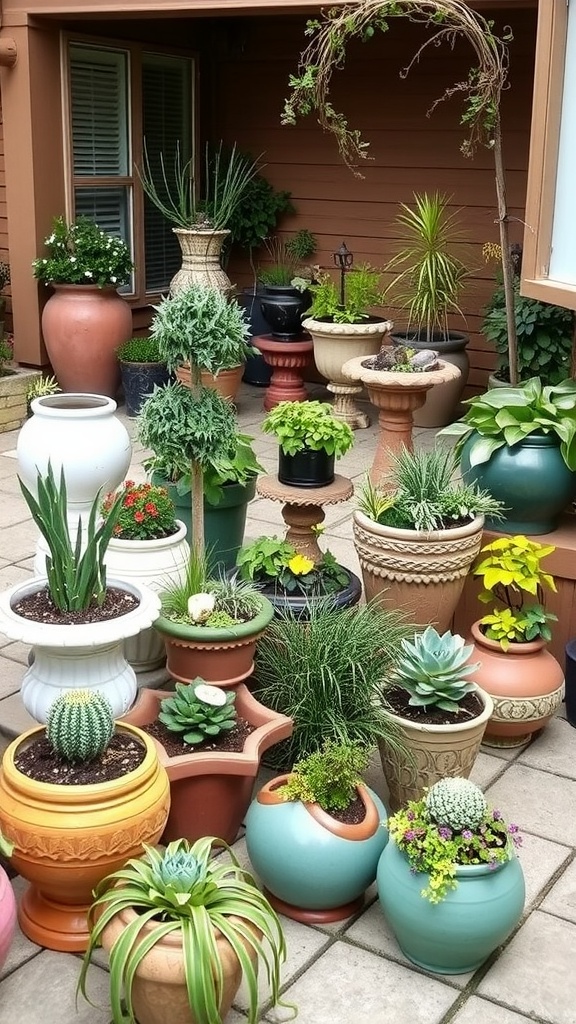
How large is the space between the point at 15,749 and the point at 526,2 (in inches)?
174

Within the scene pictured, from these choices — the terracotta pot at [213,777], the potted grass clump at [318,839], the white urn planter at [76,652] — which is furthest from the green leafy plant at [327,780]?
the white urn planter at [76,652]

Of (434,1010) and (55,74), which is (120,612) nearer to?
(434,1010)

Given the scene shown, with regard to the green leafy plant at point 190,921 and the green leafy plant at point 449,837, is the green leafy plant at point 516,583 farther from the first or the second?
the green leafy plant at point 190,921

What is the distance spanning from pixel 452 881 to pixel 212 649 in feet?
3.04

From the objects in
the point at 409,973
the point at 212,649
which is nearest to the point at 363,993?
the point at 409,973

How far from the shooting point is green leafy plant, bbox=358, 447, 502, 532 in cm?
339

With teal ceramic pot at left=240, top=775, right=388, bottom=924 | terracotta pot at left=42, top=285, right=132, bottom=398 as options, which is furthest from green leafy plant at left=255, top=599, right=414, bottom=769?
terracotta pot at left=42, top=285, right=132, bottom=398

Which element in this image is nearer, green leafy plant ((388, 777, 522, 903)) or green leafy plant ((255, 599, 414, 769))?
green leafy plant ((388, 777, 522, 903))

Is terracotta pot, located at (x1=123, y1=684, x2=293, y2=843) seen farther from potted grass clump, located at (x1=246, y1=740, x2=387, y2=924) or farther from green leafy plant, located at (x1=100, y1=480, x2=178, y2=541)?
green leafy plant, located at (x1=100, y1=480, x2=178, y2=541)

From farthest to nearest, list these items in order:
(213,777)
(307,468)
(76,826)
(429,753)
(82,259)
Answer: (82,259)
(307,468)
(429,753)
(213,777)
(76,826)

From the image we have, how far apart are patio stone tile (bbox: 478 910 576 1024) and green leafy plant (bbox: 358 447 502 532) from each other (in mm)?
1233

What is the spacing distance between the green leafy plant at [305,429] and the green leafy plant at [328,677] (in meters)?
0.58

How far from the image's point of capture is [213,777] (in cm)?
271

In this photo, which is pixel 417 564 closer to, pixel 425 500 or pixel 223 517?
pixel 425 500
